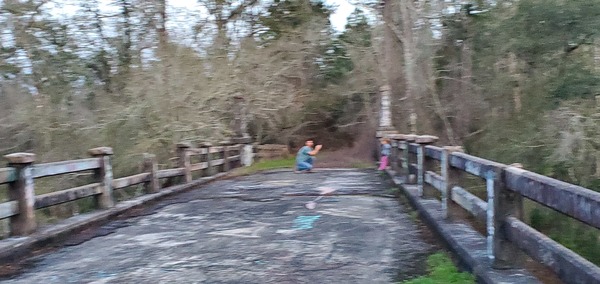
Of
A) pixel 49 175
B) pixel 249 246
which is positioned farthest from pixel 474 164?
pixel 49 175

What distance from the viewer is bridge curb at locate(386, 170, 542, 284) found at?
4188mm

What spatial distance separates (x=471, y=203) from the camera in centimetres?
553

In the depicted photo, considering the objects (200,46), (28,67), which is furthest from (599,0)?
(28,67)

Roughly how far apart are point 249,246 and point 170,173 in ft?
20.8

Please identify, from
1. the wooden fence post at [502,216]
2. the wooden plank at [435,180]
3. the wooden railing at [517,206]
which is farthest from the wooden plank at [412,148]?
the wooden fence post at [502,216]

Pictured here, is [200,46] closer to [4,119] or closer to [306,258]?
[4,119]

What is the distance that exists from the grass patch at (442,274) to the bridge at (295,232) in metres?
0.10

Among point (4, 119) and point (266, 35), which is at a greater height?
point (266, 35)

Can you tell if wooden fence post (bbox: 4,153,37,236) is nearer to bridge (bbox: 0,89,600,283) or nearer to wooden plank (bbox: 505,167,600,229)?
bridge (bbox: 0,89,600,283)

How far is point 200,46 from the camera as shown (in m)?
15.9

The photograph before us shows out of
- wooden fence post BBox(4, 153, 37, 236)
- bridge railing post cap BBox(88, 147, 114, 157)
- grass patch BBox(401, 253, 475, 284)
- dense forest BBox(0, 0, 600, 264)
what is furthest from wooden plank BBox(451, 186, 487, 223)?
dense forest BBox(0, 0, 600, 264)

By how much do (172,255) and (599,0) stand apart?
11.6 metres

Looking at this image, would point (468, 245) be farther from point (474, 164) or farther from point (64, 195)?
point (64, 195)

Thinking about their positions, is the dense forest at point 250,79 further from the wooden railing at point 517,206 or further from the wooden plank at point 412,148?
the wooden railing at point 517,206
